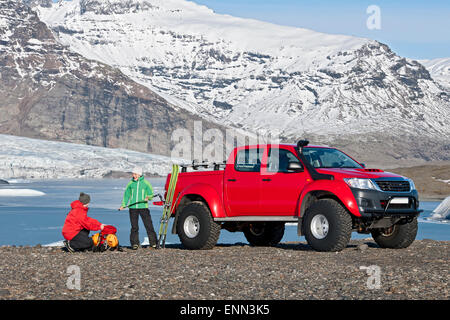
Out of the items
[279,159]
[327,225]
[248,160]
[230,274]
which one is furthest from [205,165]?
[230,274]

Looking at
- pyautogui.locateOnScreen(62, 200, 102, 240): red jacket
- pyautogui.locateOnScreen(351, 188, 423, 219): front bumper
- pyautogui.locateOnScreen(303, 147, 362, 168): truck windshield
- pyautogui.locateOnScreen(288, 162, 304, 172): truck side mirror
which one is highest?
pyautogui.locateOnScreen(303, 147, 362, 168): truck windshield

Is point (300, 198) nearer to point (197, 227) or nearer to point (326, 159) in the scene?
point (326, 159)

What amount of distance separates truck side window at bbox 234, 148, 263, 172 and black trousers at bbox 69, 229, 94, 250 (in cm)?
342

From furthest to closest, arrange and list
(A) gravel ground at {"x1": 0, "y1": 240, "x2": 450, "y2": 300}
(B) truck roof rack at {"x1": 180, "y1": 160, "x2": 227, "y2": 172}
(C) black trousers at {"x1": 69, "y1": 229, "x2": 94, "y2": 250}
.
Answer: (B) truck roof rack at {"x1": 180, "y1": 160, "x2": 227, "y2": 172} < (C) black trousers at {"x1": 69, "y1": 229, "x2": 94, "y2": 250} < (A) gravel ground at {"x1": 0, "y1": 240, "x2": 450, "y2": 300}

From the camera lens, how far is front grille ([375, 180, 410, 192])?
13336mm

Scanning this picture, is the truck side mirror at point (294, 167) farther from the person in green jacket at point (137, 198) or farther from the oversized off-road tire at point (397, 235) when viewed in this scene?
the person in green jacket at point (137, 198)

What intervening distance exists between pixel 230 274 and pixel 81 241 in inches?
186

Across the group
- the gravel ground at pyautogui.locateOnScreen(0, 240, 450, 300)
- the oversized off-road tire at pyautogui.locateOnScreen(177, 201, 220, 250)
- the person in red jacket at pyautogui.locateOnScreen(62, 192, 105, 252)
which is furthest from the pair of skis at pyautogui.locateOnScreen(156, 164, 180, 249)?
the person in red jacket at pyautogui.locateOnScreen(62, 192, 105, 252)

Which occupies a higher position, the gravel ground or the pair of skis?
the pair of skis

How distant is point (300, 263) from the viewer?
1202 cm

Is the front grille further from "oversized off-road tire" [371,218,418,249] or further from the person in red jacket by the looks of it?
the person in red jacket

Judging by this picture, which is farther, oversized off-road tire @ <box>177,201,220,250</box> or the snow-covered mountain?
the snow-covered mountain

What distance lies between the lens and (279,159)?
14.4 metres

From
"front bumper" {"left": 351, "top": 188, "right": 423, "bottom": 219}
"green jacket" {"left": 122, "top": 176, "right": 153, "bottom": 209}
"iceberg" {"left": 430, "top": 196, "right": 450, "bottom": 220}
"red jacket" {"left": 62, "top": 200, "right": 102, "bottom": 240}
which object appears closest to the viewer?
"front bumper" {"left": 351, "top": 188, "right": 423, "bottom": 219}
